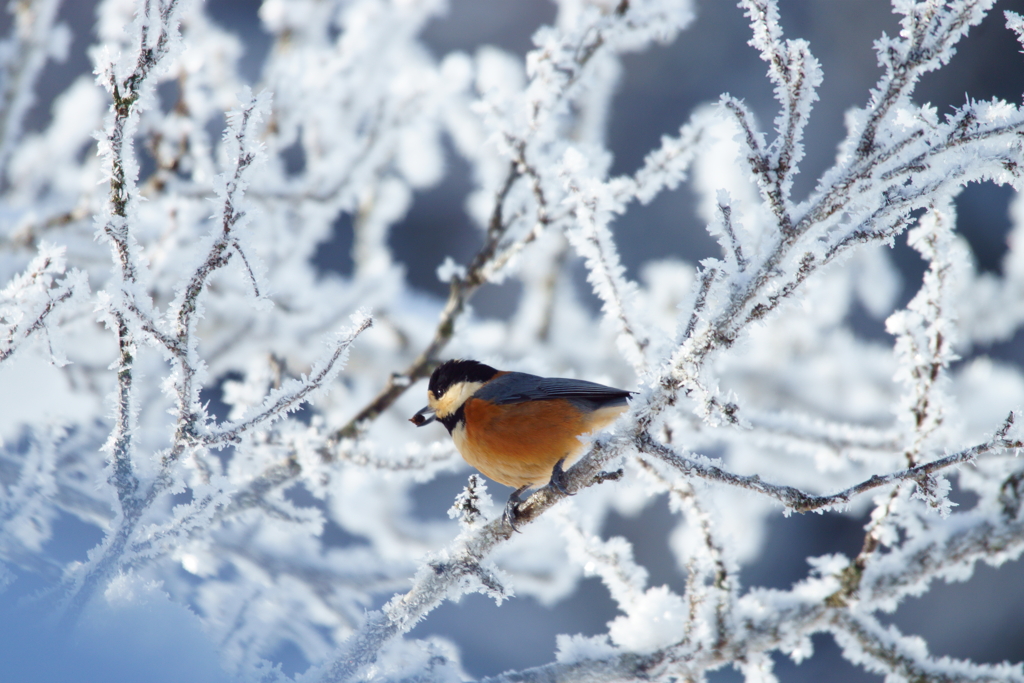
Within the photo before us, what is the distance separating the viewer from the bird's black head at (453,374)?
1550 millimetres

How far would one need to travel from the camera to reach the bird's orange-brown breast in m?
1.33

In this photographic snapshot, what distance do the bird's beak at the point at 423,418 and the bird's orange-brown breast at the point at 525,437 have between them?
96 millimetres

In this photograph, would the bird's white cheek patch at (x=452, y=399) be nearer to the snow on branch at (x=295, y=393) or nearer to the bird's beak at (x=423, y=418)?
the bird's beak at (x=423, y=418)

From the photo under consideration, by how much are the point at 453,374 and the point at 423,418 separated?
0.55ft

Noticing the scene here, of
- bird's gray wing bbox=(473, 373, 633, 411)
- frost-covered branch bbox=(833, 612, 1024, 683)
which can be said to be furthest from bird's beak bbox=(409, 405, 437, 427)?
frost-covered branch bbox=(833, 612, 1024, 683)

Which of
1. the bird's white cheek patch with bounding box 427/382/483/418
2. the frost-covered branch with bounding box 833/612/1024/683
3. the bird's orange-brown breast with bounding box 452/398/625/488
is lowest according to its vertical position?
the frost-covered branch with bounding box 833/612/1024/683

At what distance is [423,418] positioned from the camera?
1.45 metres

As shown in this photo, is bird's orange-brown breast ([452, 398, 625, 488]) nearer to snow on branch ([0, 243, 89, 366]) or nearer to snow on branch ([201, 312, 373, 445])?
snow on branch ([201, 312, 373, 445])

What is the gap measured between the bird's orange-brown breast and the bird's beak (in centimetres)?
10

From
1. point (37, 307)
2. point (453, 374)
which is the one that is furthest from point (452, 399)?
point (37, 307)

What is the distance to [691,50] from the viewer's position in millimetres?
3471

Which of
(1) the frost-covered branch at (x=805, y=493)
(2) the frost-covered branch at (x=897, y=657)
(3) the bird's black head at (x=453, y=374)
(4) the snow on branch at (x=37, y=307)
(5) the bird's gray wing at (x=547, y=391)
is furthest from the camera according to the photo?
(3) the bird's black head at (x=453, y=374)

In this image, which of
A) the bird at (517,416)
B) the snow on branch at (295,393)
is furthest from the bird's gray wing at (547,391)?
the snow on branch at (295,393)

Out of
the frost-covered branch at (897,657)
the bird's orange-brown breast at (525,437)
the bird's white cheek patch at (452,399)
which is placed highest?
the bird's white cheek patch at (452,399)
